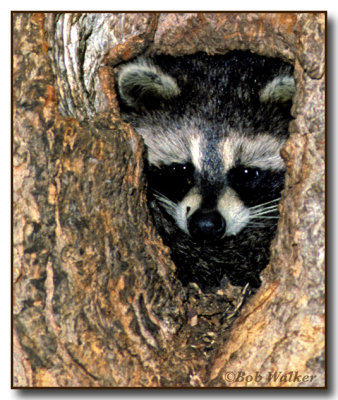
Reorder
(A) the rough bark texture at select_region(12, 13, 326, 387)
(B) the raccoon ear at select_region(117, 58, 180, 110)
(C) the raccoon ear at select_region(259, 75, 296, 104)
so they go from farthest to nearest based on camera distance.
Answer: (C) the raccoon ear at select_region(259, 75, 296, 104)
(B) the raccoon ear at select_region(117, 58, 180, 110)
(A) the rough bark texture at select_region(12, 13, 326, 387)

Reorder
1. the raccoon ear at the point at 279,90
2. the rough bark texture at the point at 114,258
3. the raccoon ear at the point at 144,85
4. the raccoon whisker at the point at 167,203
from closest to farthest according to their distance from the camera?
the rough bark texture at the point at 114,258, the raccoon ear at the point at 144,85, the raccoon ear at the point at 279,90, the raccoon whisker at the point at 167,203

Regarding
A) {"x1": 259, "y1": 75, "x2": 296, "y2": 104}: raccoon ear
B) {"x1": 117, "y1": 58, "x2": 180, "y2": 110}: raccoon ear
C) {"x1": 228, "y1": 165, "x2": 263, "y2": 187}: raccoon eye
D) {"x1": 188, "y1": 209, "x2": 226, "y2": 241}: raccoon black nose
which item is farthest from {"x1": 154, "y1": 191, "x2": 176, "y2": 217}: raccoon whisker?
{"x1": 259, "y1": 75, "x2": 296, "y2": 104}: raccoon ear

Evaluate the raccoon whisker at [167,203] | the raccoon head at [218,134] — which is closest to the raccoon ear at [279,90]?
the raccoon head at [218,134]

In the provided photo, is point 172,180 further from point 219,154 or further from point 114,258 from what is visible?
point 114,258

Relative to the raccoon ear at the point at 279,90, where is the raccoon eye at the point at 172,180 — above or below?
below

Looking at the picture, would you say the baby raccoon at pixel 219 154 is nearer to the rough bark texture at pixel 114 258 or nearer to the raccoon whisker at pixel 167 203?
the raccoon whisker at pixel 167 203

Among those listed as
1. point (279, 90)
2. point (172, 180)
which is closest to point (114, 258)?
point (172, 180)

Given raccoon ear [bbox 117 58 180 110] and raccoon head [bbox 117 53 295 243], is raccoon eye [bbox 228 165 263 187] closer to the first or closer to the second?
raccoon head [bbox 117 53 295 243]
